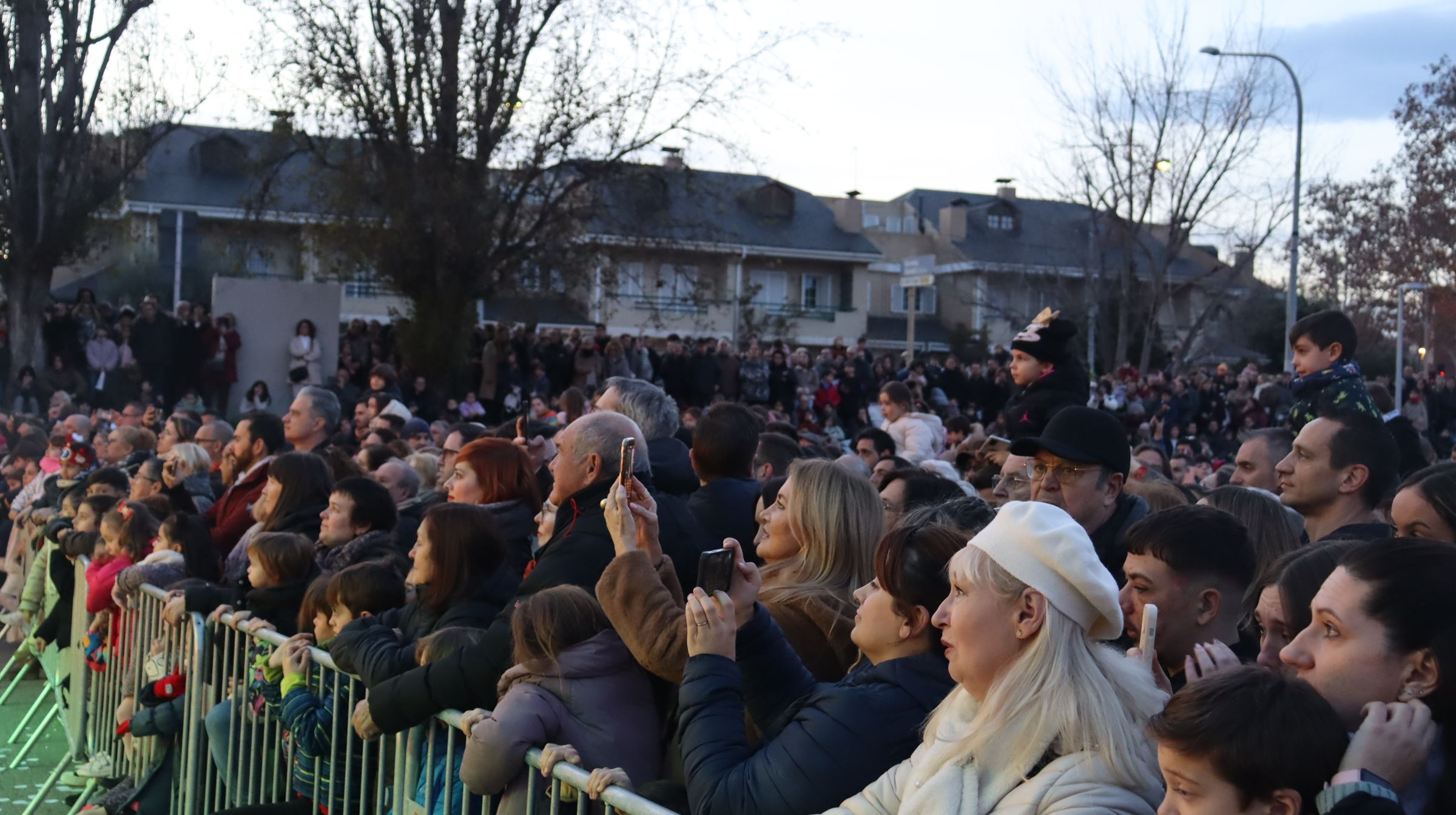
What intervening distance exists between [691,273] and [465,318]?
13.7 feet

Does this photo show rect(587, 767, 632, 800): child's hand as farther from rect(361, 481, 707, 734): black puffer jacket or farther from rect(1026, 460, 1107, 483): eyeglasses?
rect(1026, 460, 1107, 483): eyeglasses

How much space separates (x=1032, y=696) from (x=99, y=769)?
5.97 m

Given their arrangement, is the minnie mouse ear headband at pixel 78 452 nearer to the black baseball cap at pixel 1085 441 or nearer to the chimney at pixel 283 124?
the black baseball cap at pixel 1085 441

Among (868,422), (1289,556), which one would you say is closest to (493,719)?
(1289,556)

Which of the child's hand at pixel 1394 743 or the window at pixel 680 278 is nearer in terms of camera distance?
the child's hand at pixel 1394 743

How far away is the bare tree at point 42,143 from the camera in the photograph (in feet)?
67.8

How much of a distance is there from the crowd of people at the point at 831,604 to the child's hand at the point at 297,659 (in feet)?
0.04

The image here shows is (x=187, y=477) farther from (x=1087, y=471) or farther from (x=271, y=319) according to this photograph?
(x=271, y=319)

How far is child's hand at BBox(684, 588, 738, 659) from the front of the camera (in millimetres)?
3158

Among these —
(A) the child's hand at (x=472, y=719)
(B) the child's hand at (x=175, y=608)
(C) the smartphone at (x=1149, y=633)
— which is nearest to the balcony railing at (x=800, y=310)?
(B) the child's hand at (x=175, y=608)

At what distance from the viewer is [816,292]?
5369 cm

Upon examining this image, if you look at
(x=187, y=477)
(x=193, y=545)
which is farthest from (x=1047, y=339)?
(x=187, y=477)

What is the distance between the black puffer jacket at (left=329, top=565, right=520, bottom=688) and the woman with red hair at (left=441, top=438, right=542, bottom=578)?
→ 0.61 m

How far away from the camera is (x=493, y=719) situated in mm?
3703
